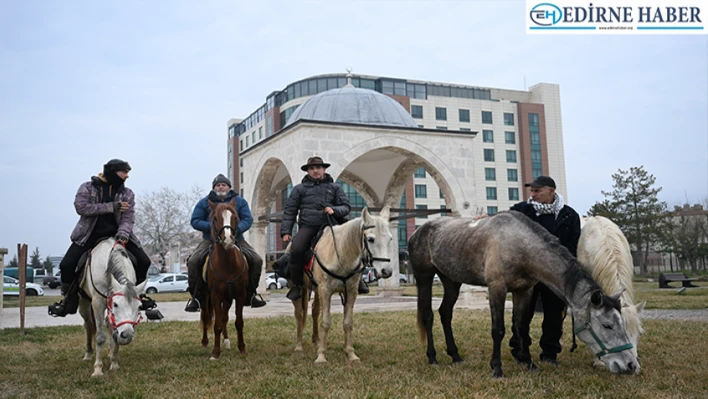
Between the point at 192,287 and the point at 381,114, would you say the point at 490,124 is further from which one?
the point at 192,287

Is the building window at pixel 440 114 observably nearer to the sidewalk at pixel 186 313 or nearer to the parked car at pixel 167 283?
the parked car at pixel 167 283

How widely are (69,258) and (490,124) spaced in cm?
6039

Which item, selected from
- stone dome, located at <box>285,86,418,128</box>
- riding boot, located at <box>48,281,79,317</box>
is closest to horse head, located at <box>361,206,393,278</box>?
riding boot, located at <box>48,281,79,317</box>

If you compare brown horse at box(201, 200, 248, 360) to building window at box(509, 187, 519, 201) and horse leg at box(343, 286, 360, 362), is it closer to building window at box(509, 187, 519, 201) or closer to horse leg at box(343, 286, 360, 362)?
horse leg at box(343, 286, 360, 362)

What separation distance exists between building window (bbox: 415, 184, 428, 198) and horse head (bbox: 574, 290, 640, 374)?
5449 centimetres

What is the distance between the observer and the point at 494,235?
5824 mm

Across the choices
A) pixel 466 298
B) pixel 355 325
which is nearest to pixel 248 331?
pixel 355 325

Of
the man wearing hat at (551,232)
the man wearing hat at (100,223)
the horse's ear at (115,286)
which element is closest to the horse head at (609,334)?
the man wearing hat at (551,232)

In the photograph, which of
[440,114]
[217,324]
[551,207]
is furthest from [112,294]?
[440,114]

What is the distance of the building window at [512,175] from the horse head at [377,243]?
59.5 meters

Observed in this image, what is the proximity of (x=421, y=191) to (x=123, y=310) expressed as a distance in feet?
179

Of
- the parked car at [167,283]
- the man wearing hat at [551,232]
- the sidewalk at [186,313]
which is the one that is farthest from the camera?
the parked car at [167,283]

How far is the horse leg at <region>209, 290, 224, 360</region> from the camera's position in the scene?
680cm

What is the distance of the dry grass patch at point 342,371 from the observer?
4.82 m
